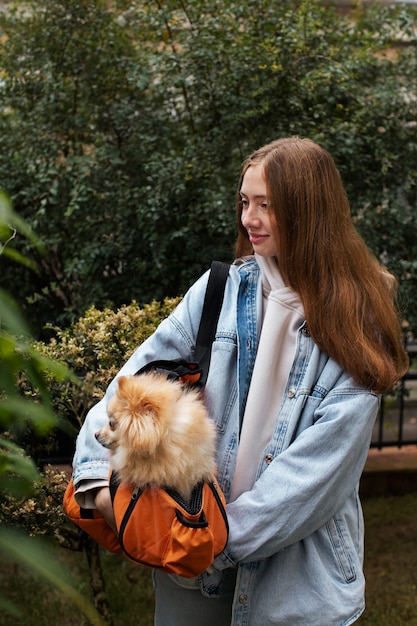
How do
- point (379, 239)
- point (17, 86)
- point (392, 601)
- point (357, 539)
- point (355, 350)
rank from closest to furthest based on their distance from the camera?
1. point (355, 350)
2. point (357, 539)
3. point (392, 601)
4. point (379, 239)
5. point (17, 86)

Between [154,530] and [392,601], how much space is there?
323 cm

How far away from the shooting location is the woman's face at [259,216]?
2.06m

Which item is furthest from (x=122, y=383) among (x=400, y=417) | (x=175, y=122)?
(x=400, y=417)

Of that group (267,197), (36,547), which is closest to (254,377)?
(267,197)

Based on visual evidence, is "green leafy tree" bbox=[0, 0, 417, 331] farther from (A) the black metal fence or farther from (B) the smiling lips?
(B) the smiling lips

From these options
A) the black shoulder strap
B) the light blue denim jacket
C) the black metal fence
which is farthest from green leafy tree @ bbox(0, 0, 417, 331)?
the light blue denim jacket

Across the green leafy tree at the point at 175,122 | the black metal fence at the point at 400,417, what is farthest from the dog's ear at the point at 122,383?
the black metal fence at the point at 400,417

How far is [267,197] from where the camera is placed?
6.72ft

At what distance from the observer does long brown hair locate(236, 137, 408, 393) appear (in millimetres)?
1986

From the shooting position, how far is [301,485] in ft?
6.14

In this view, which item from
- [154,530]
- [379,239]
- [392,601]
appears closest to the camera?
[154,530]

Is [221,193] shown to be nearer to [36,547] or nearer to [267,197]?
[267,197]

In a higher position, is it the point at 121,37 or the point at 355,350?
the point at 121,37

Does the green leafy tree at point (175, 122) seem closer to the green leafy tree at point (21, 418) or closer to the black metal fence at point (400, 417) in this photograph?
the black metal fence at point (400, 417)
